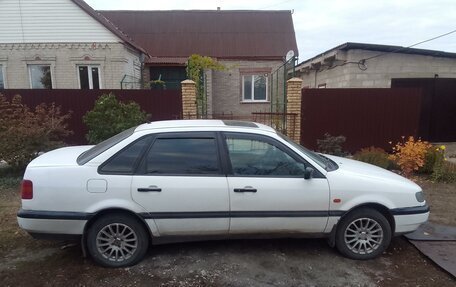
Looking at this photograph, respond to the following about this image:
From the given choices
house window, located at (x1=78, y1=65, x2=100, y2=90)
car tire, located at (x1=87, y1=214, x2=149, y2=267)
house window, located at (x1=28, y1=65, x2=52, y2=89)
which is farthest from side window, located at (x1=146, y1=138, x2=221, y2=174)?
house window, located at (x1=28, y1=65, x2=52, y2=89)

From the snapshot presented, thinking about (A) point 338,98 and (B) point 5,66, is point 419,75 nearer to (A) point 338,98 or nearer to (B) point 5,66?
(A) point 338,98

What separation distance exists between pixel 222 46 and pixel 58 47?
854cm

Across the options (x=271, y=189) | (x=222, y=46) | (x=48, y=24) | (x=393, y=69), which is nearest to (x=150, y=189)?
(x=271, y=189)

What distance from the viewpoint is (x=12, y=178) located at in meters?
7.52

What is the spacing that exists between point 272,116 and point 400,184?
7300 mm

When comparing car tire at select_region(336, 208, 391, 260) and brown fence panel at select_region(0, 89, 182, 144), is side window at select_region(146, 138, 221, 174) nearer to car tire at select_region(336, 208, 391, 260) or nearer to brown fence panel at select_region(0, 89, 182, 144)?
car tire at select_region(336, 208, 391, 260)

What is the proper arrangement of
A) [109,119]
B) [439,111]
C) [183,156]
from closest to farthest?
1. [183,156]
2. [109,119]
3. [439,111]

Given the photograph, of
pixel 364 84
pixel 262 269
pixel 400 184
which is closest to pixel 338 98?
pixel 364 84

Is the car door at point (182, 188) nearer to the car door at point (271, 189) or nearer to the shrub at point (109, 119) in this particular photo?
the car door at point (271, 189)

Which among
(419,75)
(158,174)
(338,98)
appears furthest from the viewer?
(419,75)

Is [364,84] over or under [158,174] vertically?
over

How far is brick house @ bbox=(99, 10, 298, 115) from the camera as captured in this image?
1865 centimetres

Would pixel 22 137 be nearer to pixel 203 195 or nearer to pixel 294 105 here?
pixel 203 195

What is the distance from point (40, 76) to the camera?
48.4 ft
